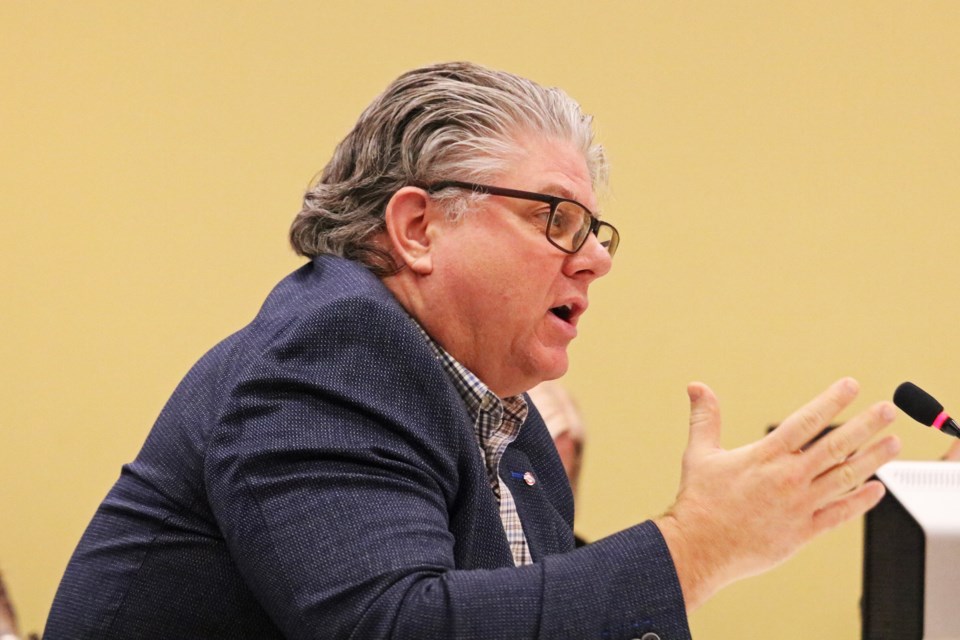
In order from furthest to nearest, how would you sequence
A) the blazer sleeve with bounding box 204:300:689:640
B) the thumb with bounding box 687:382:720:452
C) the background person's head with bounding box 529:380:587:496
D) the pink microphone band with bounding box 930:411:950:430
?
the background person's head with bounding box 529:380:587:496, the pink microphone band with bounding box 930:411:950:430, the thumb with bounding box 687:382:720:452, the blazer sleeve with bounding box 204:300:689:640

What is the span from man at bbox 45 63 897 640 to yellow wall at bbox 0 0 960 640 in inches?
77.7

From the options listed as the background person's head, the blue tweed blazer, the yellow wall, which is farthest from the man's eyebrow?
the yellow wall

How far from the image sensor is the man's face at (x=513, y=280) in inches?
54.6

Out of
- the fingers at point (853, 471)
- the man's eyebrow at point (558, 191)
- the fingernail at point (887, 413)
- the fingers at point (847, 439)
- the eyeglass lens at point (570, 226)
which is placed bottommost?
the fingers at point (853, 471)

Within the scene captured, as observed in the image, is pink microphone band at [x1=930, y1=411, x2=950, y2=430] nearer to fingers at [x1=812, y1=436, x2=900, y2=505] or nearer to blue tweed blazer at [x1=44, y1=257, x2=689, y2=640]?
fingers at [x1=812, y1=436, x2=900, y2=505]

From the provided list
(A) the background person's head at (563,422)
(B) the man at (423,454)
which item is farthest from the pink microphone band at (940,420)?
(A) the background person's head at (563,422)

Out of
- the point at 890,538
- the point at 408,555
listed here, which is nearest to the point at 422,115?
the point at 408,555

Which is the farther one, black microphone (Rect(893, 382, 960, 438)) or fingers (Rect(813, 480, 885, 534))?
black microphone (Rect(893, 382, 960, 438))

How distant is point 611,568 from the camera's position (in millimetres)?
1082

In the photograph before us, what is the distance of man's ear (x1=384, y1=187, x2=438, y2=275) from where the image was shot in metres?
1.40

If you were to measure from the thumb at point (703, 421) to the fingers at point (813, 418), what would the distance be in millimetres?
80

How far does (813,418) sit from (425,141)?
0.61 metres

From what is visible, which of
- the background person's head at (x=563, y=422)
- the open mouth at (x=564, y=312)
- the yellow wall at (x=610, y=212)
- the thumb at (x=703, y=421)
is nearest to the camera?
the thumb at (x=703, y=421)

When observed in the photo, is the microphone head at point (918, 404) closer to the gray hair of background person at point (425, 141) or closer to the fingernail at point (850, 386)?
the fingernail at point (850, 386)
